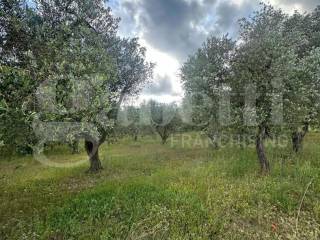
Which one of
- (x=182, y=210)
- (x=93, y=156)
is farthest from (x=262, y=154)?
(x=93, y=156)

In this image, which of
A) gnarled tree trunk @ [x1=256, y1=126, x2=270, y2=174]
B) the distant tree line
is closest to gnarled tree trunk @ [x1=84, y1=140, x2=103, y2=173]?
the distant tree line

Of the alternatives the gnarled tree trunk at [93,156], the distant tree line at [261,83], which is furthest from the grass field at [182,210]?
the gnarled tree trunk at [93,156]

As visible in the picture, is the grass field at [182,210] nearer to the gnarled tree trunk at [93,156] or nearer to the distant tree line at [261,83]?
the distant tree line at [261,83]

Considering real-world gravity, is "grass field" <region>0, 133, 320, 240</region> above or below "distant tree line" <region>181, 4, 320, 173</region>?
below

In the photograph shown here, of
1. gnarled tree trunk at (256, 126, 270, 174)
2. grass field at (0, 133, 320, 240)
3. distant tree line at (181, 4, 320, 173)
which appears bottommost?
grass field at (0, 133, 320, 240)

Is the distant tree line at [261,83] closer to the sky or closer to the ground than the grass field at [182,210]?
closer to the sky

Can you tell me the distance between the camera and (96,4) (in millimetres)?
20438

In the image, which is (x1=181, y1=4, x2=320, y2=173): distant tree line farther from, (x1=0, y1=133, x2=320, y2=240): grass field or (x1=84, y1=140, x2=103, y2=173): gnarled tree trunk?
(x1=84, y1=140, x2=103, y2=173): gnarled tree trunk

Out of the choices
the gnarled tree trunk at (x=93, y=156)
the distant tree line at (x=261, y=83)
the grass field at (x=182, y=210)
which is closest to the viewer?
the grass field at (x=182, y=210)

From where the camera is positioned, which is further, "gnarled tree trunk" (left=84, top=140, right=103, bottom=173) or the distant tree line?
"gnarled tree trunk" (left=84, top=140, right=103, bottom=173)

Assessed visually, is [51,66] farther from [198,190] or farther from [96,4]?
[96,4]

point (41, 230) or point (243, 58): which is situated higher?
point (243, 58)

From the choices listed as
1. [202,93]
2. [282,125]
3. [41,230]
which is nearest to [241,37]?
[202,93]

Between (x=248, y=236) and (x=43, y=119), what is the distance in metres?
8.45
